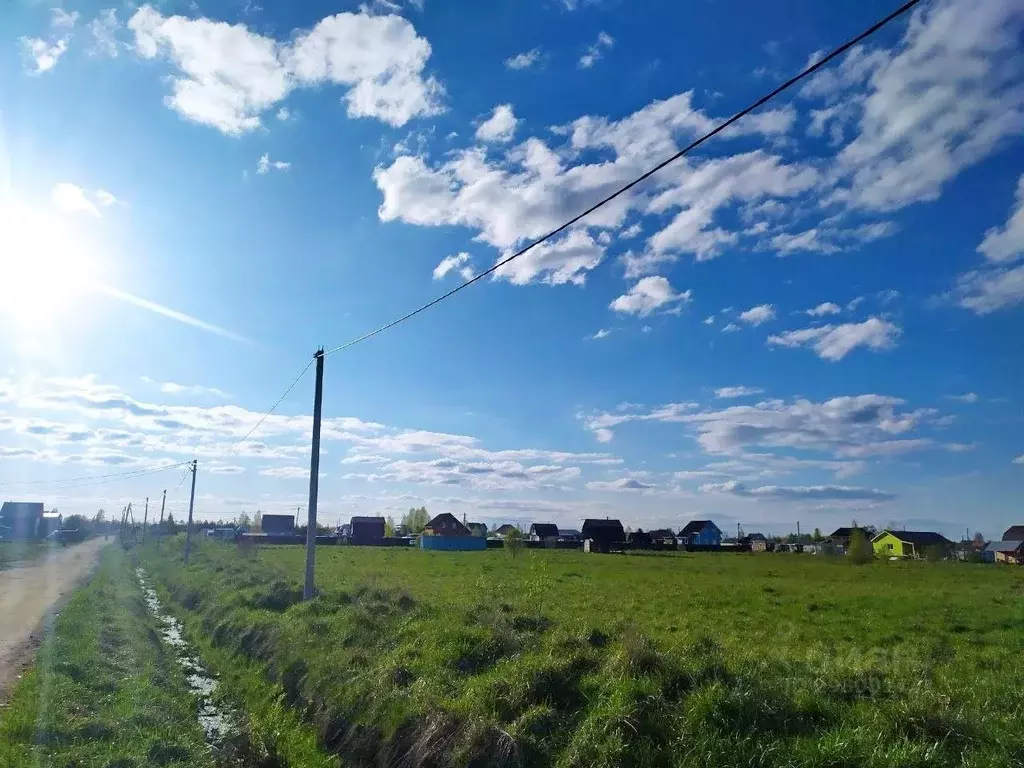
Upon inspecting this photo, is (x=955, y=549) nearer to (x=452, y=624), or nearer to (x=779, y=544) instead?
→ (x=779, y=544)

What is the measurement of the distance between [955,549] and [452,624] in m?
102

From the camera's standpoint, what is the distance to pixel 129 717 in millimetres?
11812

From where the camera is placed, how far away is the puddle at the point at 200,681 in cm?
1297

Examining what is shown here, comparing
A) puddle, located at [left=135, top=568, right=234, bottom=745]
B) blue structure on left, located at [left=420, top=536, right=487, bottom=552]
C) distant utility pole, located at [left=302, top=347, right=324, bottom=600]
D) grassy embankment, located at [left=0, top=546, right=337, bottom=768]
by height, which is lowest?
puddle, located at [left=135, top=568, right=234, bottom=745]

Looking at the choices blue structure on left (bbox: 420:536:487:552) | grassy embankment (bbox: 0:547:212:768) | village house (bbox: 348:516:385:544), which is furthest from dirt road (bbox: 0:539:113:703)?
village house (bbox: 348:516:385:544)

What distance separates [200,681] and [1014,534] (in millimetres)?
144645

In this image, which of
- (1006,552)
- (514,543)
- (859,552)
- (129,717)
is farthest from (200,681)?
(1006,552)

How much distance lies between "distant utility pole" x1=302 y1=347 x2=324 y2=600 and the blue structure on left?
245ft

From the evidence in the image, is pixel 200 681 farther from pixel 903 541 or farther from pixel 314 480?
pixel 903 541

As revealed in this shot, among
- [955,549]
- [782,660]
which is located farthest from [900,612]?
[955,549]

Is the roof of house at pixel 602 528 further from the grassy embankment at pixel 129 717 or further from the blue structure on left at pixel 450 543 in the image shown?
the grassy embankment at pixel 129 717

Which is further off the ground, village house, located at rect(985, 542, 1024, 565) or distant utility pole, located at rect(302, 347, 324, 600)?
distant utility pole, located at rect(302, 347, 324, 600)

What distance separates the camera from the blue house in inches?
5719

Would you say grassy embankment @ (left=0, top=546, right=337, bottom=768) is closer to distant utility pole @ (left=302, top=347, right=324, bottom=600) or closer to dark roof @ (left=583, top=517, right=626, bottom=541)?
distant utility pole @ (left=302, top=347, right=324, bottom=600)
